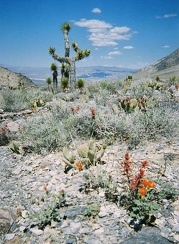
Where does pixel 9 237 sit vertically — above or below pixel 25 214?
below

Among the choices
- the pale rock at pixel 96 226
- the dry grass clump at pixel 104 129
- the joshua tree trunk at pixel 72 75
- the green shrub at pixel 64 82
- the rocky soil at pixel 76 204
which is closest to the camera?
the rocky soil at pixel 76 204

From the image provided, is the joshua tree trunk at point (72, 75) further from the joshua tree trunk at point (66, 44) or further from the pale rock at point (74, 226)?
the pale rock at point (74, 226)

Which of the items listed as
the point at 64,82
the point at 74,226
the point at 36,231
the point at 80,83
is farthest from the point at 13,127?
the point at 64,82

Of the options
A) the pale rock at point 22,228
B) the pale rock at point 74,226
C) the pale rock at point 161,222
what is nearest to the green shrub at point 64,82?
the pale rock at point 22,228

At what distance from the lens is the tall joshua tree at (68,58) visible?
57.5ft

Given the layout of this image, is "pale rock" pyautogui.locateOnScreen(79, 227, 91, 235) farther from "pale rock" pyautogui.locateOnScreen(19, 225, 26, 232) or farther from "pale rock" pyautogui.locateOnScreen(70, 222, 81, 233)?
"pale rock" pyautogui.locateOnScreen(19, 225, 26, 232)

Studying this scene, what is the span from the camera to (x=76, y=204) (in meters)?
4.02

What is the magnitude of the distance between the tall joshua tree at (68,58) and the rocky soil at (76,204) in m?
12.3

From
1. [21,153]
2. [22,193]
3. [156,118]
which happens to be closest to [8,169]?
[21,153]

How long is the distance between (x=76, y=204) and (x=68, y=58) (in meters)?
14.8

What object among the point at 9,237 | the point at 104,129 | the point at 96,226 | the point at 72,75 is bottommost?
the point at 9,237

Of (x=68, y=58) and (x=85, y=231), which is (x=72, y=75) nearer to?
(x=68, y=58)

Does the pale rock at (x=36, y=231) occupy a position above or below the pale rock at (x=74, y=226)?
below

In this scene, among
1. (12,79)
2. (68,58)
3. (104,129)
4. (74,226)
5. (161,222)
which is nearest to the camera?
(161,222)
